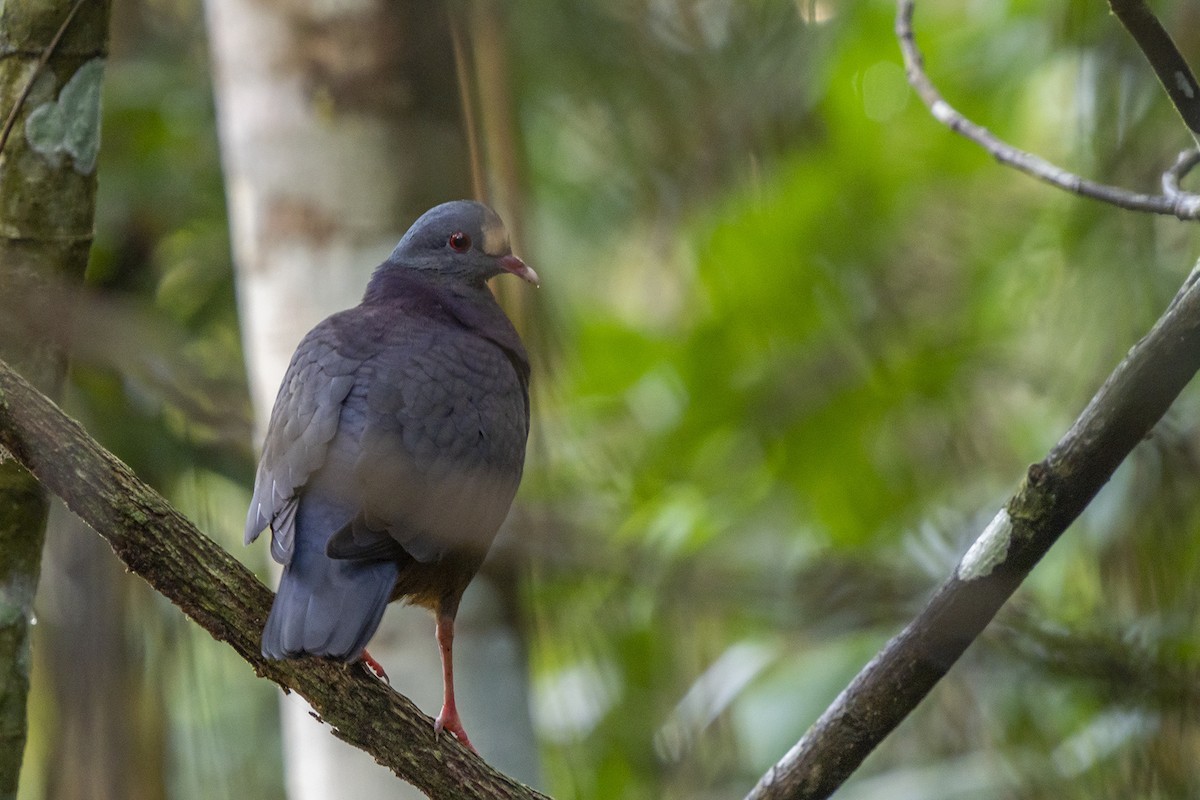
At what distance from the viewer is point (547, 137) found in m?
6.91

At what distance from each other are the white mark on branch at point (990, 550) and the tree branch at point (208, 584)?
96 cm

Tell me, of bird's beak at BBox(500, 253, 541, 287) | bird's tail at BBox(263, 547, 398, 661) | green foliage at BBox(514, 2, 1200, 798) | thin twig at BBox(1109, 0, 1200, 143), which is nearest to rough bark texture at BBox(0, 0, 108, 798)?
bird's tail at BBox(263, 547, 398, 661)

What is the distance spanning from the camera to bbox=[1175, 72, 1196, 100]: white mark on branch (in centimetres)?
212

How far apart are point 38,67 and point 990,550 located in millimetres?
1991

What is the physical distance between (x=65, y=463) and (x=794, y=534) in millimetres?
3313

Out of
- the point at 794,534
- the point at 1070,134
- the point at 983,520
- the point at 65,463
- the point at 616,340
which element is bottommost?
the point at 794,534

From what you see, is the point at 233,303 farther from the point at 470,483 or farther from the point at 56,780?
the point at 470,483

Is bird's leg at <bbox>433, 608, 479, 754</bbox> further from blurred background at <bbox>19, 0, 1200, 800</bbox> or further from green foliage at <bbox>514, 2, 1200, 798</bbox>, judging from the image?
green foliage at <bbox>514, 2, 1200, 798</bbox>

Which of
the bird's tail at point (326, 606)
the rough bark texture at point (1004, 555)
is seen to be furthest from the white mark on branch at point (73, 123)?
the rough bark texture at point (1004, 555)

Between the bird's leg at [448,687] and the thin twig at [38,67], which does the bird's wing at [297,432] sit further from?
the thin twig at [38,67]

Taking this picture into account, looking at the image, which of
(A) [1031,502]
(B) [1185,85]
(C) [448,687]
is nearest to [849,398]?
(C) [448,687]

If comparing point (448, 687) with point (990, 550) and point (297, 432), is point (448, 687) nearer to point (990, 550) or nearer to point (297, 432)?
point (297, 432)

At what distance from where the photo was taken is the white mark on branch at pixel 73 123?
260 centimetres

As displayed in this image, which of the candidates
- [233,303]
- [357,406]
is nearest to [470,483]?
[357,406]
